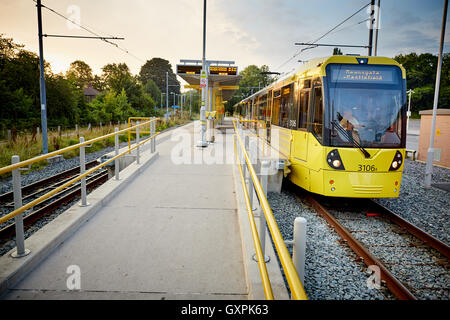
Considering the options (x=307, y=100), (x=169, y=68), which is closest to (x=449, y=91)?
(x=307, y=100)

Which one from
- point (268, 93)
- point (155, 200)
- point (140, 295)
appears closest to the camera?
point (140, 295)

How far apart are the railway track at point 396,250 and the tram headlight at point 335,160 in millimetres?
1116

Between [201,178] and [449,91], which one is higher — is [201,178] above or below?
below

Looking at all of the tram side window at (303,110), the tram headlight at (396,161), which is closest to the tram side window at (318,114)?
the tram side window at (303,110)

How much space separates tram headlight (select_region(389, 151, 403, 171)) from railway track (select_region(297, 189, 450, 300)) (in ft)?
3.51

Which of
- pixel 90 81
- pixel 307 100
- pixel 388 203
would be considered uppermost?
pixel 90 81

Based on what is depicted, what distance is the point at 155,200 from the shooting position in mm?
5777

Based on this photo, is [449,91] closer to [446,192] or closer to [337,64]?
[446,192]

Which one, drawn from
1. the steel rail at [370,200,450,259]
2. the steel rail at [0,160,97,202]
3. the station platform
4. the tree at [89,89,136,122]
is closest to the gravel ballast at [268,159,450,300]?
the steel rail at [370,200,450,259]

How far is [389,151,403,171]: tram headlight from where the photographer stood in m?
6.53

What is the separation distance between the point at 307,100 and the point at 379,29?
10.5 m

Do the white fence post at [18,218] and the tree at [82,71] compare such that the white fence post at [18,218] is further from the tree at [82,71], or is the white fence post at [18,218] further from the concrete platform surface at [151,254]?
the tree at [82,71]

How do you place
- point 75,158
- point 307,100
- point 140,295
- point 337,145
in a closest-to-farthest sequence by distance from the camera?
point 140,295, point 337,145, point 307,100, point 75,158

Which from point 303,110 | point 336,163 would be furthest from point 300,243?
point 303,110
